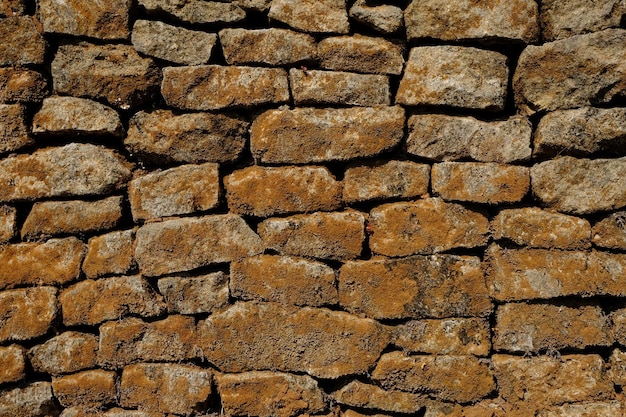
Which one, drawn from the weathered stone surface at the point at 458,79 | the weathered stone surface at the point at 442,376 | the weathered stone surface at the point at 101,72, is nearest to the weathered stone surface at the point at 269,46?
the weathered stone surface at the point at 101,72

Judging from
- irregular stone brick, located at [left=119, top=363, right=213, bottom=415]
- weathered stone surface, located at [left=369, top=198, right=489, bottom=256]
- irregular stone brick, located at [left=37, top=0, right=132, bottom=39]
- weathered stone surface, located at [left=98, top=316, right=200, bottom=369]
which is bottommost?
irregular stone brick, located at [left=119, top=363, right=213, bottom=415]

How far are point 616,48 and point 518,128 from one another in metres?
0.55

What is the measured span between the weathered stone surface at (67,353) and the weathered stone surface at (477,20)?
2.26m

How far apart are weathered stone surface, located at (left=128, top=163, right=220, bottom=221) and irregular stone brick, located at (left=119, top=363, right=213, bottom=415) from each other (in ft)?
2.52

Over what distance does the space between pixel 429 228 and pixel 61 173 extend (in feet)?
6.07

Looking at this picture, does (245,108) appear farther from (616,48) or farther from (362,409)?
(616,48)

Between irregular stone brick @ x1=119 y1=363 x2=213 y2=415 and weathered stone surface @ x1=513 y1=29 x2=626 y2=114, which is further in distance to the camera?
irregular stone brick @ x1=119 y1=363 x2=213 y2=415

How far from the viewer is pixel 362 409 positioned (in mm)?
2693

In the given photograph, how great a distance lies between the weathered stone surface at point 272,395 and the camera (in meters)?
2.70

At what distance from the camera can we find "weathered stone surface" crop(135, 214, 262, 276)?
274 cm

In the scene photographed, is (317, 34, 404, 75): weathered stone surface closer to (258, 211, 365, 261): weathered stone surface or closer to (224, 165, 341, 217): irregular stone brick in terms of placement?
(224, 165, 341, 217): irregular stone brick

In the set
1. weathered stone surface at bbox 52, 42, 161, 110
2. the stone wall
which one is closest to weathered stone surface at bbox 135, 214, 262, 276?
the stone wall

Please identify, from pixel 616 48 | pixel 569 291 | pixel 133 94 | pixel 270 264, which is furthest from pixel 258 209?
pixel 616 48

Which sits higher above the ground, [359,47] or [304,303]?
[359,47]
